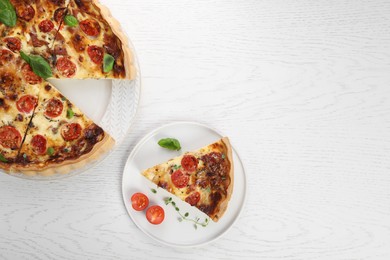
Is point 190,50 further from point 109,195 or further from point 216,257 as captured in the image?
point 216,257

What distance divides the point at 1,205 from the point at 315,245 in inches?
95.0

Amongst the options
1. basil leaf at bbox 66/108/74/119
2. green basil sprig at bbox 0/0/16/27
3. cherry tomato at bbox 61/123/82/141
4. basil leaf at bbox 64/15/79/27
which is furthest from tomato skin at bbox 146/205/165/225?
green basil sprig at bbox 0/0/16/27

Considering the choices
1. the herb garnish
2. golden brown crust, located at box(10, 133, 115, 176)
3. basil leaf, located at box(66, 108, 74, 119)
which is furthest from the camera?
the herb garnish

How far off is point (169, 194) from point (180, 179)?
199 mm

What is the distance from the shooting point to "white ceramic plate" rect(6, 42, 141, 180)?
4.03 meters

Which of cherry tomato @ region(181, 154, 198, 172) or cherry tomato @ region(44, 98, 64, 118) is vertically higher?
cherry tomato @ region(44, 98, 64, 118)

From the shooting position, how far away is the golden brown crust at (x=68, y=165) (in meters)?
3.84

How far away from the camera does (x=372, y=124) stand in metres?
4.26

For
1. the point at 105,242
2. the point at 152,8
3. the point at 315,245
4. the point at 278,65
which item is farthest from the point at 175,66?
the point at 315,245

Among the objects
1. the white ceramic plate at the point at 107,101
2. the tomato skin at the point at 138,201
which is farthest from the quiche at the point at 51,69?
the tomato skin at the point at 138,201

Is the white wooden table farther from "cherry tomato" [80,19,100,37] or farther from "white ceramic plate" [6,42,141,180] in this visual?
"cherry tomato" [80,19,100,37]

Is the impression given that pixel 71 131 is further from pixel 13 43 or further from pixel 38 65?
pixel 13 43

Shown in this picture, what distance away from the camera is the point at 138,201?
4.05 m

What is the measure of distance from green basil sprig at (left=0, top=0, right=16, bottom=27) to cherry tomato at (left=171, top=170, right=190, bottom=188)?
1588mm
